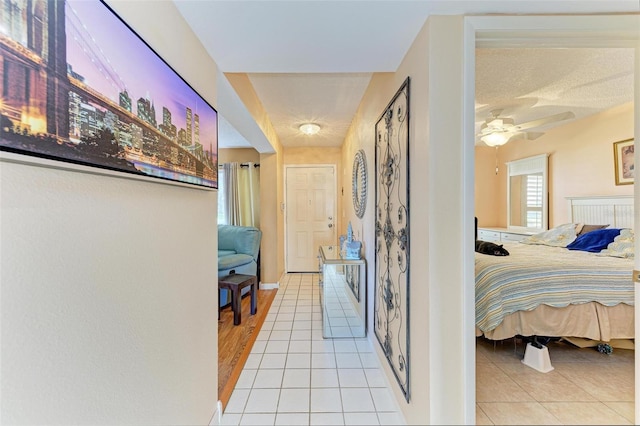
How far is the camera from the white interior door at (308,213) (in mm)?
4812

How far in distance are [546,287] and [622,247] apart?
3.57 feet

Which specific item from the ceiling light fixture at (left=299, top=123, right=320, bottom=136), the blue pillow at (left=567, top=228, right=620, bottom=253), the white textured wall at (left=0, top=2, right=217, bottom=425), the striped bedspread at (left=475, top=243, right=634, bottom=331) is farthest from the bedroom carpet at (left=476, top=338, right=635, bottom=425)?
the ceiling light fixture at (left=299, top=123, right=320, bottom=136)

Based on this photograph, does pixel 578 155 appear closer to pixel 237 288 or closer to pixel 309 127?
pixel 309 127

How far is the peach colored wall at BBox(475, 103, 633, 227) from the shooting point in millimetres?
3037

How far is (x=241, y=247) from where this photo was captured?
3756 mm

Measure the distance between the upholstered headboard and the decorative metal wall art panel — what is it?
2903mm

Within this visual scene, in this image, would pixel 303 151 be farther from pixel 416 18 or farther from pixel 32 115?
pixel 32 115

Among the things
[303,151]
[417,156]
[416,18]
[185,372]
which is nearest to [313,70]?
[416,18]

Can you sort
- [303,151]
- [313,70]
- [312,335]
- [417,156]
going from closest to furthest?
[417,156]
[313,70]
[312,335]
[303,151]

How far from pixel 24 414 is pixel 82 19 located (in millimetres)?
921

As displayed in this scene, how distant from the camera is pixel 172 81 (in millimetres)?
1037

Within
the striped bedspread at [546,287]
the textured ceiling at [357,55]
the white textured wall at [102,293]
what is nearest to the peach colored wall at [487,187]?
the textured ceiling at [357,55]

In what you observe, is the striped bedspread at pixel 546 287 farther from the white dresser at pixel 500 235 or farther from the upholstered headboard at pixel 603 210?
the white dresser at pixel 500 235

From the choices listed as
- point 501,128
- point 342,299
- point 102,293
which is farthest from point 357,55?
point 501,128
